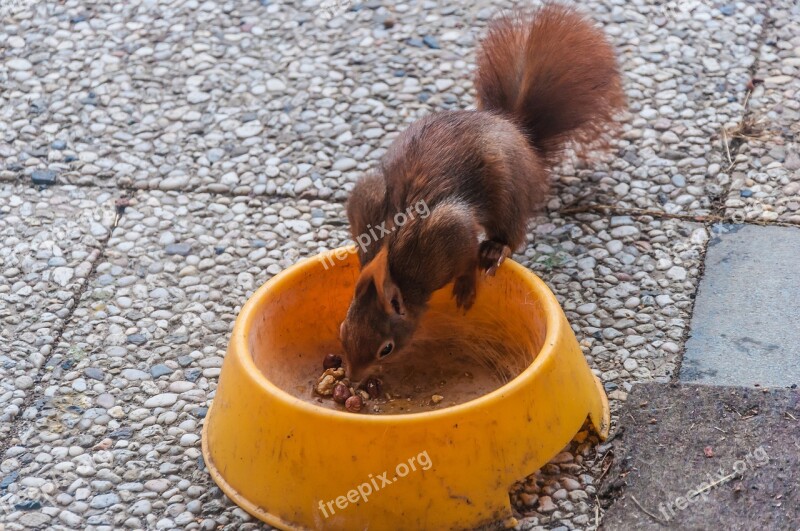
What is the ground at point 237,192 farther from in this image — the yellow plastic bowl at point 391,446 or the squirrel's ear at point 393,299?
the squirrel's ear at point 393,299

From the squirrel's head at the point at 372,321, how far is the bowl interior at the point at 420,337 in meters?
0.21

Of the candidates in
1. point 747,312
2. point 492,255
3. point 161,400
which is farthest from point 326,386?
point 747,312

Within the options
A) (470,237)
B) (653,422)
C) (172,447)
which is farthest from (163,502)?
(653,422)

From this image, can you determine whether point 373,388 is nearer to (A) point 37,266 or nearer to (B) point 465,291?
(B) point 465,291

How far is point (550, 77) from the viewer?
3953 millimetres

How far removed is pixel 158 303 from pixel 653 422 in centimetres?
178

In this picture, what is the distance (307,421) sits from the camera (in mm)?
2734

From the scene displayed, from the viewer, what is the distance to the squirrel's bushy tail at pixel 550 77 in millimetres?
3955

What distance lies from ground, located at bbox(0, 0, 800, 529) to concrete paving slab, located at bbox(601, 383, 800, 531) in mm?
91

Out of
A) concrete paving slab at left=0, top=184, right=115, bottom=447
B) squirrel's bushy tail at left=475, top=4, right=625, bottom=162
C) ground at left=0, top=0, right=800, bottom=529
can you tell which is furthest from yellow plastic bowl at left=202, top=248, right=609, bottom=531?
squirrel's bushy tail at left=475, top=4, right=625, bottom=162

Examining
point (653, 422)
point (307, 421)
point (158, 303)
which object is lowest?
point (158, 303)

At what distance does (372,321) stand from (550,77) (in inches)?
52.8

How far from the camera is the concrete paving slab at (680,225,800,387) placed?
3.31m

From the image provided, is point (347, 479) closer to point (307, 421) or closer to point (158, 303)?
point (307, 421)
